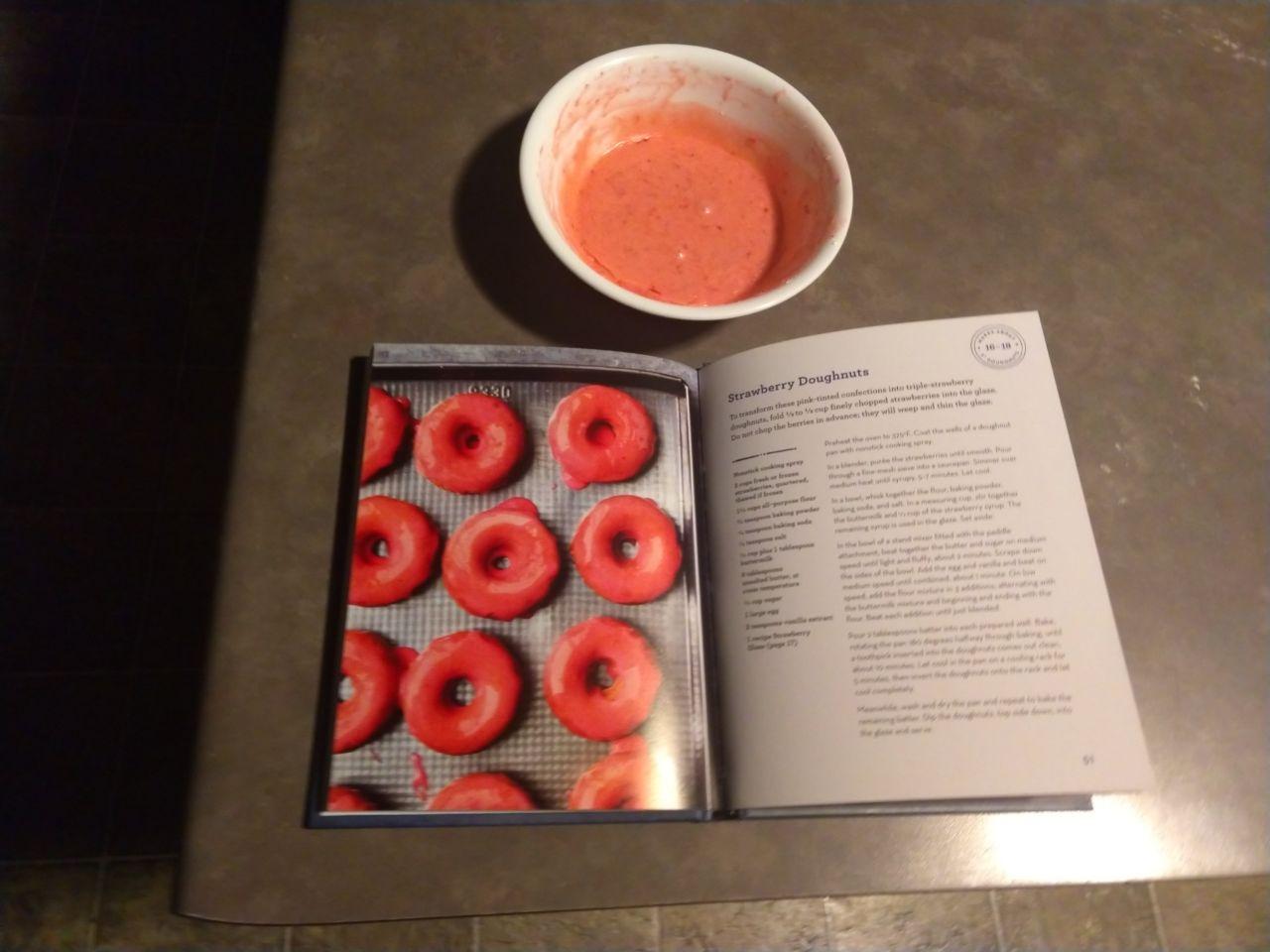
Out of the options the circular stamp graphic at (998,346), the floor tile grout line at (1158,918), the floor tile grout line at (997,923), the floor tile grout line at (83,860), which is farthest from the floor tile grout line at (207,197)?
the floor tile grout line at (1158,918)

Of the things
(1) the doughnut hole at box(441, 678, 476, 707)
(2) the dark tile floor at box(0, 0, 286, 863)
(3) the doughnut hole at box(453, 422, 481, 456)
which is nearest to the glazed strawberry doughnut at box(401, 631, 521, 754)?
(1) the doughnut hole at box(441, 678, 476, 707)

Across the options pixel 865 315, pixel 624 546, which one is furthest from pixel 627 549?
pixel 865 315

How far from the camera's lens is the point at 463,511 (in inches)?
17.8

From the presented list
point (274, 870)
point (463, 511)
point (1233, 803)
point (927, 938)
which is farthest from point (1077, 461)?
point (927, 938)

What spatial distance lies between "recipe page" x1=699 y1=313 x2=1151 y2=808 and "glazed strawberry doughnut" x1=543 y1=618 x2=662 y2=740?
0.15 feet

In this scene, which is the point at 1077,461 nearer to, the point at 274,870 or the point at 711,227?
the point at 711,227

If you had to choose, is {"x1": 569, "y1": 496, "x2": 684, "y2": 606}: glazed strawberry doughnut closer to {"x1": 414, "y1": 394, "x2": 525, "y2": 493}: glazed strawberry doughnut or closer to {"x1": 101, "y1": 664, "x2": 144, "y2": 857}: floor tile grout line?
{"x1": 414, "y1": 394, "x2": 525, "y2": 493}: glazed strawberry doughnut

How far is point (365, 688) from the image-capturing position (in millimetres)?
420

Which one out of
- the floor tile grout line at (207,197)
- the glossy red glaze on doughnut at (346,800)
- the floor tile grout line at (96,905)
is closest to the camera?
the glossy red glaze on doughnut at (346,800)

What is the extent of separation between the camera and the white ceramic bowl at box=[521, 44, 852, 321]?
439 millimetres

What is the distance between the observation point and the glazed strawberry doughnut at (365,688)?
41 cm

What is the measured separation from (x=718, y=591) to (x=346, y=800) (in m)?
0.22

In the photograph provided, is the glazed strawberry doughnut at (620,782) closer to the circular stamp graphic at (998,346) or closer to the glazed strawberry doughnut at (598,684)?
the glazed strawberry doughnut at (598,684)

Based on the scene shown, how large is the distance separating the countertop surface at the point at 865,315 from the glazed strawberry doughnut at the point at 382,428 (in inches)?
0.9
